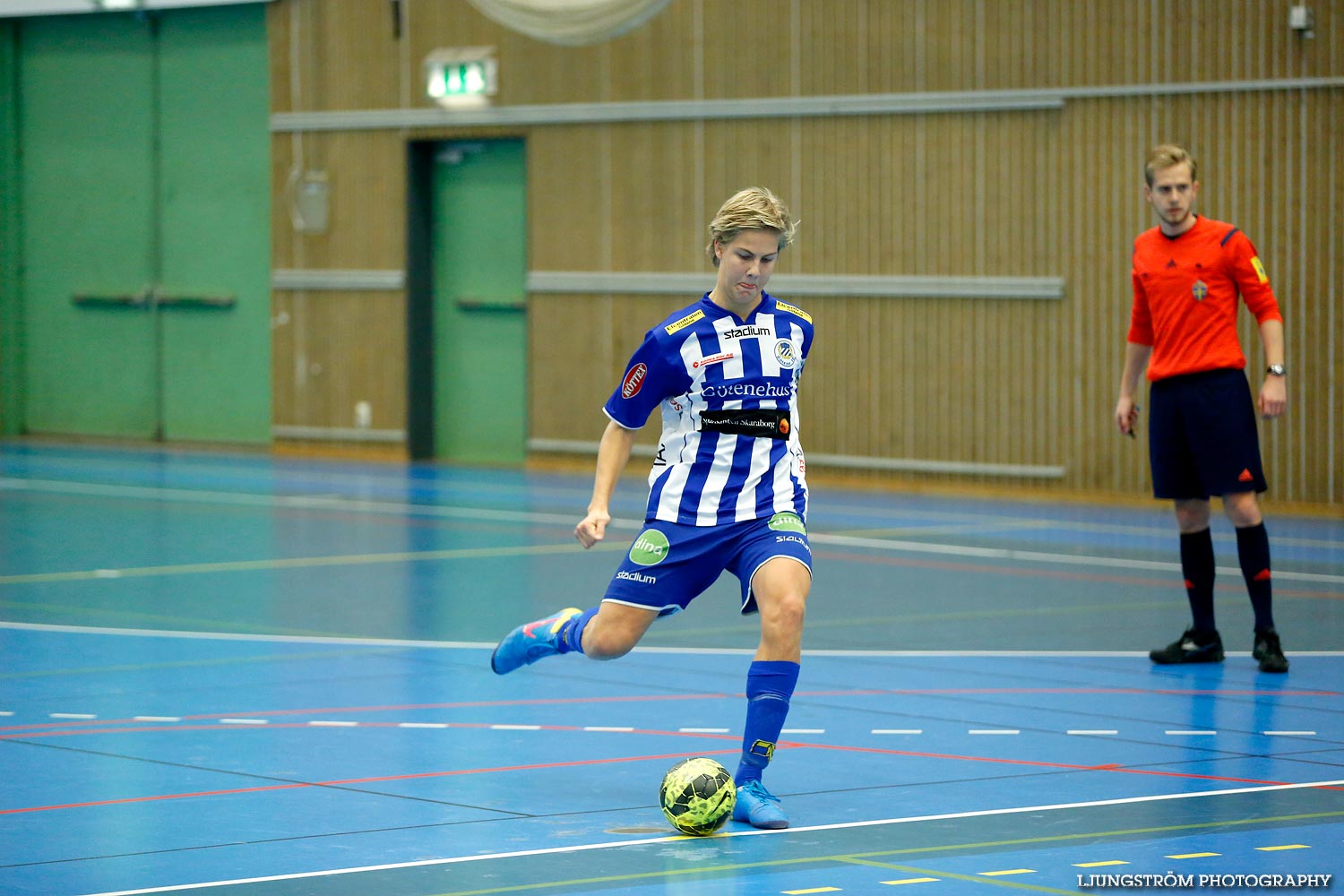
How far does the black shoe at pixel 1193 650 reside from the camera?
8.48 meters

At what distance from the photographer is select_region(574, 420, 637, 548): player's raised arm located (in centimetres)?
562

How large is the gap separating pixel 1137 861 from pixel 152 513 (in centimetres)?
1162

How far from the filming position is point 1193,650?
852 centimetres

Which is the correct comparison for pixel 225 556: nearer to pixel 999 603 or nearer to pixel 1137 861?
pixel 999 603

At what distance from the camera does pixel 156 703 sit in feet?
24.3

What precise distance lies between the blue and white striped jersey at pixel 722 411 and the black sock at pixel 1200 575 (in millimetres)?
3409

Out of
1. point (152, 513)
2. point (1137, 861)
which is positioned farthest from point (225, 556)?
point (1137, 861)

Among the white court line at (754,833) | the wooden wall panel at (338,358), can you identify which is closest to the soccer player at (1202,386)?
the white court line at (754,833)

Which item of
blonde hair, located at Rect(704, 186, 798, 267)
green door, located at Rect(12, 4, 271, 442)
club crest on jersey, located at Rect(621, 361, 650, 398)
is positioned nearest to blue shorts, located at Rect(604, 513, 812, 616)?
club crest on jersey, located at Rect(621, 361, 650, 398)

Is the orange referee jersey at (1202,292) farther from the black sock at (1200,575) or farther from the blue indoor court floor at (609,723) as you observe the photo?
the blue indoor court floor at (609,723)

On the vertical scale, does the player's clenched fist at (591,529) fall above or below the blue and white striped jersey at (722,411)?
below

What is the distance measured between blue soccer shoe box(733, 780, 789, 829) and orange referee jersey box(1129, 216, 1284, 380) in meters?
3.85

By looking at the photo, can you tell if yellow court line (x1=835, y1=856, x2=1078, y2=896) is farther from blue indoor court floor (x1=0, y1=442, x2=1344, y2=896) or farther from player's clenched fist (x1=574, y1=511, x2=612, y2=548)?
player's clenched fist (x1=574, y1=511, x2=612, y2=548)

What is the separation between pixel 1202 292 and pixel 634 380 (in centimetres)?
357
